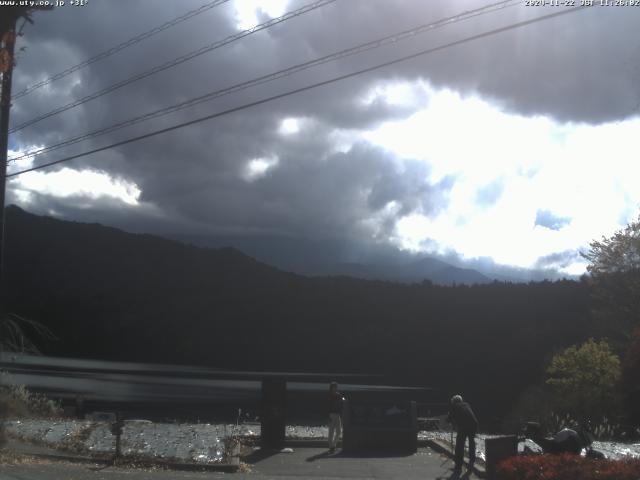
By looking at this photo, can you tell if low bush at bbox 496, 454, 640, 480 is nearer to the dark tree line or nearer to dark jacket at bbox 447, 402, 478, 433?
dark jacket at bbox 447, 402, 478, 433

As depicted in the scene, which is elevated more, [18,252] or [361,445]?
[18,252]

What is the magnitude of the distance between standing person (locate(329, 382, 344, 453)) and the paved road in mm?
355

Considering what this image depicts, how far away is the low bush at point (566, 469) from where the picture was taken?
995 cm

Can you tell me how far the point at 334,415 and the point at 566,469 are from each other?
8425mm

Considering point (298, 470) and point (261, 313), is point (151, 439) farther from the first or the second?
point (261, 313)

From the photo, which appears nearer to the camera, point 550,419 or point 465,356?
Result: point 550,419

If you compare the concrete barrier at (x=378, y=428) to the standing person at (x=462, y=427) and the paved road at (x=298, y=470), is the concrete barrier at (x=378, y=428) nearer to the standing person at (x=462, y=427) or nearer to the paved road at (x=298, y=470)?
the paved road at (x=298, y=470)

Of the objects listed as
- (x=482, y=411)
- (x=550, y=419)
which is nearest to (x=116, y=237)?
(x=482, y=411)

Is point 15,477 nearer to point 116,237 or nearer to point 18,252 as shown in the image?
point 18,252

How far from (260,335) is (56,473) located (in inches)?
3988

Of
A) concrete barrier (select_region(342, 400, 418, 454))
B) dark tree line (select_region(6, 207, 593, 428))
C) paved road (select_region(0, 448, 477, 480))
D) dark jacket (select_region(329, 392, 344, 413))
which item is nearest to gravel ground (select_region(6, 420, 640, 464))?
paved road (select_region(0, 448, 477, 480))

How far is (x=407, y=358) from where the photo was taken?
99.1 meters

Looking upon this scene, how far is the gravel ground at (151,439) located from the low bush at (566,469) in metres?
4.66

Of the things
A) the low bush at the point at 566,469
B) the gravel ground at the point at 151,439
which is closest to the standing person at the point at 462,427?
the gravel ground at the point at 151,439
